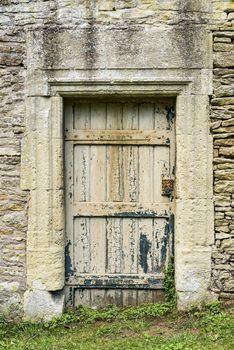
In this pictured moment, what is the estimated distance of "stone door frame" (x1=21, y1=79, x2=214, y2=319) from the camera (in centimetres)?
460

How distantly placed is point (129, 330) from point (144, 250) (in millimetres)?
801

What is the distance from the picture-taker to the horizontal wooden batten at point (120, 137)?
4.81 metres

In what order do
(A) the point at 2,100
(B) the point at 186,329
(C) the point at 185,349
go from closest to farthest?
(C) the point at 185,349, (B) the point at 186,329, (A) the point at 2,100

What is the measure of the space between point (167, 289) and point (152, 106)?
1.79 metres

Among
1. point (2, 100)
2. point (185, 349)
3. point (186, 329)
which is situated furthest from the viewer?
point (2, 100)

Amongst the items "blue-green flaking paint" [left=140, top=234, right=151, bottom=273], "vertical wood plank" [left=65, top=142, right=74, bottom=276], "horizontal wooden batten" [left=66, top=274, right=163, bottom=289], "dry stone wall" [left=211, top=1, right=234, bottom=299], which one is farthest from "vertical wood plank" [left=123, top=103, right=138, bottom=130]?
"horizontal wooden batten" [left=66, top=274, right=163, bottom=289]

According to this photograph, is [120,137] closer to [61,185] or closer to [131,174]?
[131,174]

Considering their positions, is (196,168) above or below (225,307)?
above

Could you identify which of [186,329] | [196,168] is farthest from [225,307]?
[196,168]

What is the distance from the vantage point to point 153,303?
4.86 metres

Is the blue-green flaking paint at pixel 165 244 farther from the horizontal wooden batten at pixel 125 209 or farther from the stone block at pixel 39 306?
the stone block at pixel 39 306

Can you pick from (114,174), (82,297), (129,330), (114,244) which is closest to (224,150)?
(114,174)

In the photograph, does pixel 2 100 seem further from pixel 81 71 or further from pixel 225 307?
pixel 225 307

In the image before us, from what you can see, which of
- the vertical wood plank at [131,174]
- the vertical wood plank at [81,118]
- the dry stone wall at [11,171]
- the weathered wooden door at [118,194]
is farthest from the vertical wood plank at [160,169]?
the dry stone wall at [11,171]
